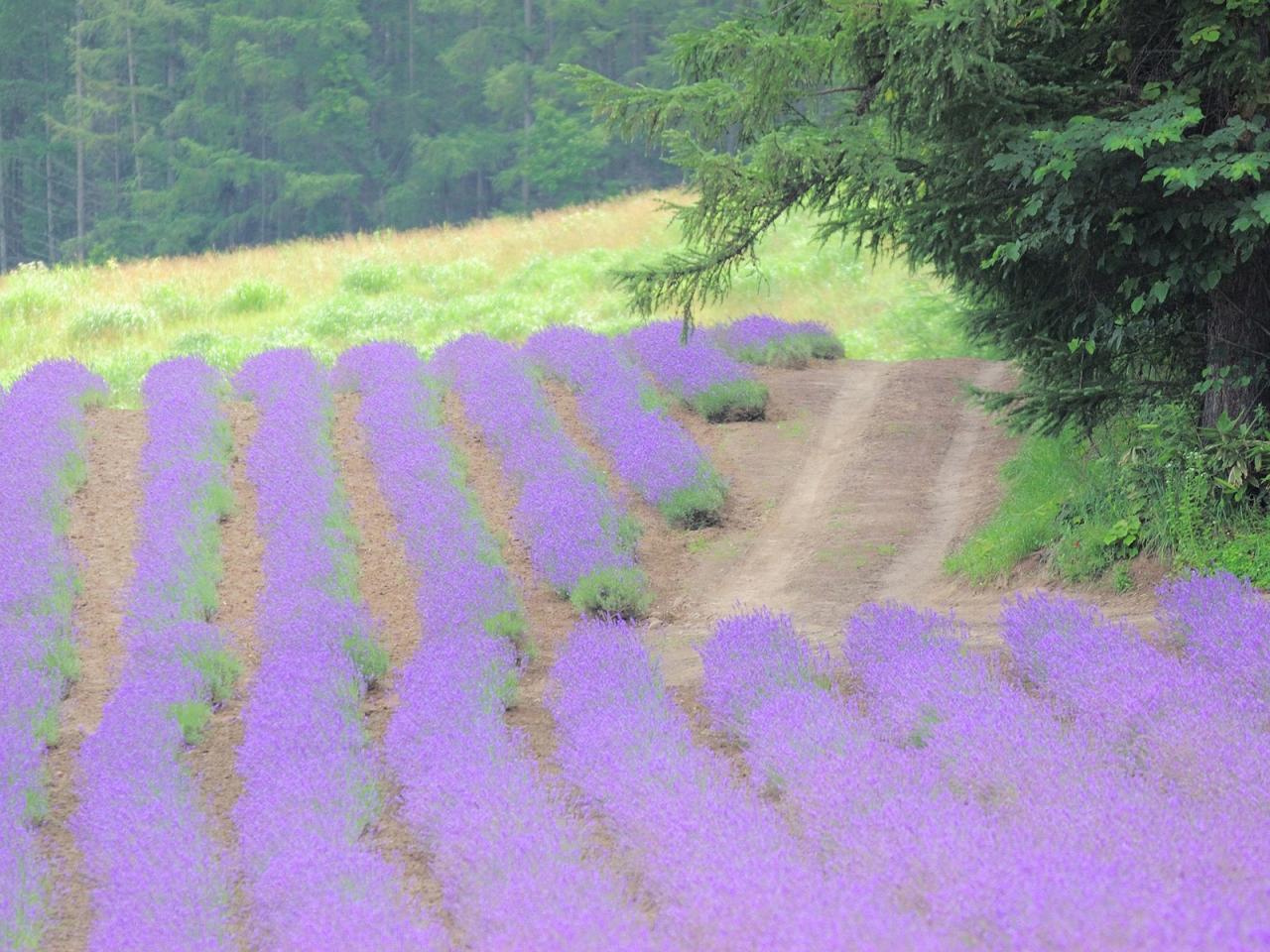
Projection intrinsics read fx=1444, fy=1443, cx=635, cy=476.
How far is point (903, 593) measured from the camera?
34.1ft

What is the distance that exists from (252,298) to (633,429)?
11344mm

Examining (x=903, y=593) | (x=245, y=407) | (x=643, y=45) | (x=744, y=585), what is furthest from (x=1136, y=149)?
(x=643, y=45)

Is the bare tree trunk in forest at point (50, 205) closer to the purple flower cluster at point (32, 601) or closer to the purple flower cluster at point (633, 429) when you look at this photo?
the purple flower cluster at point (32, 601)

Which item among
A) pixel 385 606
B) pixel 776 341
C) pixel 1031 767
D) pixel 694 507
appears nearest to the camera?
pixel 1031 767

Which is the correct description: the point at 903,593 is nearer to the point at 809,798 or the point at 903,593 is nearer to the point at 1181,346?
the point at 1181,346

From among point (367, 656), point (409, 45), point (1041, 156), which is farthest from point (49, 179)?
point (1041, 156)

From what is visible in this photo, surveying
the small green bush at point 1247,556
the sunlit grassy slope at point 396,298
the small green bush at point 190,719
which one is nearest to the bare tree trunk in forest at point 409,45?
the sunlit grassy slope at point 396,298

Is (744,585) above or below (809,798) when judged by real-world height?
below

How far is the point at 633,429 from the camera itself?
13.7 m

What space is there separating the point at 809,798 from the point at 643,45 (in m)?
41.2

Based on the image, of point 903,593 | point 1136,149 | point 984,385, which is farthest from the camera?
point 984,385

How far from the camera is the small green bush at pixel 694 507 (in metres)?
12.3

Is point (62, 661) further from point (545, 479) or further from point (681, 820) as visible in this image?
point (681, 820)

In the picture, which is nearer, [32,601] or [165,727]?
[165,727]
